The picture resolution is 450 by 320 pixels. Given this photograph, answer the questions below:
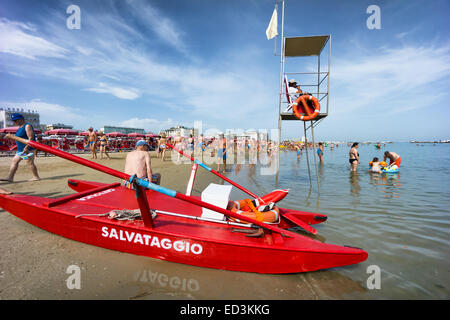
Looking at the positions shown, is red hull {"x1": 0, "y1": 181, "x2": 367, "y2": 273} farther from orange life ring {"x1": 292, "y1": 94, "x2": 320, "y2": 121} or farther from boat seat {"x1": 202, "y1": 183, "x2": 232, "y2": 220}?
orange life ring {"x1": 292, "y1": 94, "x2": 320, "y2": 121}

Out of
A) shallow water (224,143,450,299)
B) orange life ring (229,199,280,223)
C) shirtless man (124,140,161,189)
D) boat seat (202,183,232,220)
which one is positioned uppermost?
shirtless man (124,140,161,189)

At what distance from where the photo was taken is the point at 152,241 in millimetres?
2775

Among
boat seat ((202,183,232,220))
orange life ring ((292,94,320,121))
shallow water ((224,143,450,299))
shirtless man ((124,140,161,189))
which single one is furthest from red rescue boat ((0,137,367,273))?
orange life ring ((292,94,320,121))

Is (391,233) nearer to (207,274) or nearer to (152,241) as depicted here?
(207,274)

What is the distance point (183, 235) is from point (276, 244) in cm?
125

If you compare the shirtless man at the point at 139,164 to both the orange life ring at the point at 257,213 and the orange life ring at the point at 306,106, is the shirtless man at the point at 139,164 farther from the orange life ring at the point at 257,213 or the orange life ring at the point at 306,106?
the orange life ring at the point at 306,106

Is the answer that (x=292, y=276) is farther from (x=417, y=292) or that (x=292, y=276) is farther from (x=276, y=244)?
(x=417, y=292)

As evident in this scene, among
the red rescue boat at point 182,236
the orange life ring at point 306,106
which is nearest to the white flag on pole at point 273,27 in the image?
the orange life ring at point 306,106

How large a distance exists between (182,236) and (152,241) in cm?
49

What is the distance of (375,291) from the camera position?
2596 millimetres

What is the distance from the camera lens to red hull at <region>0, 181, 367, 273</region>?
2.57m

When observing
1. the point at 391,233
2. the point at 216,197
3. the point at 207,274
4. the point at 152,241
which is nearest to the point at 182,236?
the point at 152,241
